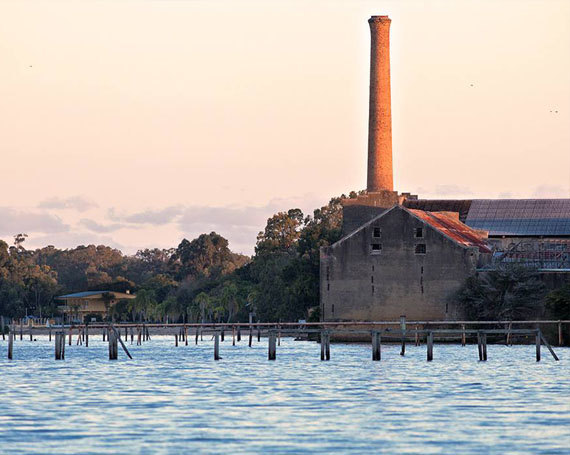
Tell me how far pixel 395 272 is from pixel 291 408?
53.4 m

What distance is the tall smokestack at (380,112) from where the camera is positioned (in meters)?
108

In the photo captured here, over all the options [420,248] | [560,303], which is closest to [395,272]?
[420,248]

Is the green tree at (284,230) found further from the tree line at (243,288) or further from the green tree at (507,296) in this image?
the green tree at (507,296)

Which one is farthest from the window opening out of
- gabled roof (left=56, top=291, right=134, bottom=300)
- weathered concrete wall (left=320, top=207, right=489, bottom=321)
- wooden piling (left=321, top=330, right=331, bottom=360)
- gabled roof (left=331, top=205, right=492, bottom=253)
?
gabled roof (left=56, top=291, right=134, bottom=300)

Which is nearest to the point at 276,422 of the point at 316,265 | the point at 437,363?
the point at 437,363

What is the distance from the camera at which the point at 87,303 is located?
190 m

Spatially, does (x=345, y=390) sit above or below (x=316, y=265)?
below

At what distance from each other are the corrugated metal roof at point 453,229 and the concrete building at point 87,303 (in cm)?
9188

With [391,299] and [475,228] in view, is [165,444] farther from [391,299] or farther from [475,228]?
[475,228]

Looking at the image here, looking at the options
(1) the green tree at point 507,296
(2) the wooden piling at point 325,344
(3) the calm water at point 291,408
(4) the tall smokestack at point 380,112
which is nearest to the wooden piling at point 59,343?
(3) the calm water at point 291,408

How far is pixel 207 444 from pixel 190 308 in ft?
438

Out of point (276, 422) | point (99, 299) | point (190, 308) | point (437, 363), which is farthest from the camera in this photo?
point (99, 299)

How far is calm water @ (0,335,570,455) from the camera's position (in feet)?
→ 96.9

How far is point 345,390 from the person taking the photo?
45.4 meters
